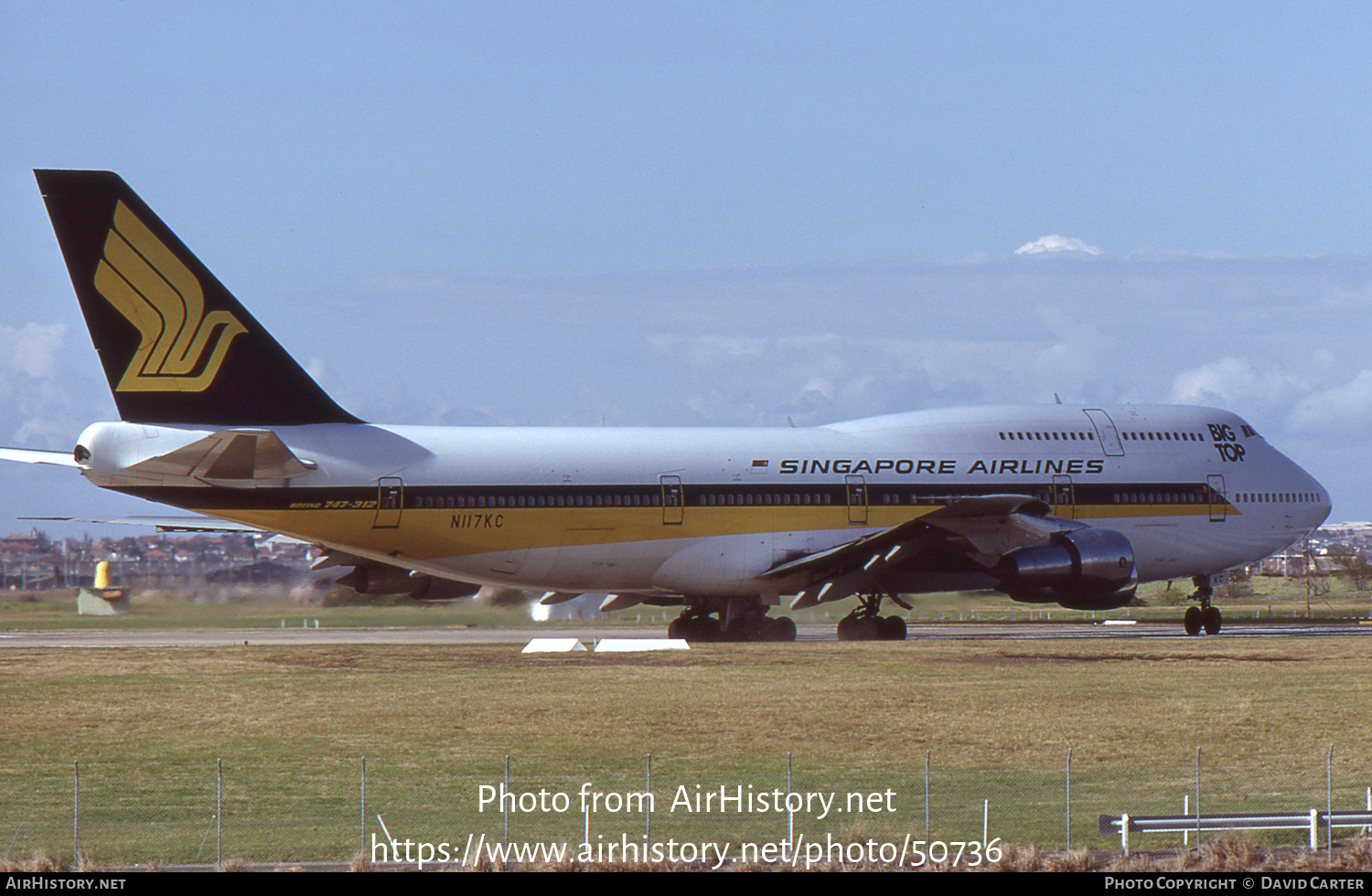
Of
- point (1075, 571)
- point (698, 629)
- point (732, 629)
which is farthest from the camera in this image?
point (698, 629)

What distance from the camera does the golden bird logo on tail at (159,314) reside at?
1256 inches

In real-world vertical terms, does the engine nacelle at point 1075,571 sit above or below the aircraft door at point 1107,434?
below

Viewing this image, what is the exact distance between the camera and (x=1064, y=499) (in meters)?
41.4

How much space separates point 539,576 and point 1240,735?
53.4 ft

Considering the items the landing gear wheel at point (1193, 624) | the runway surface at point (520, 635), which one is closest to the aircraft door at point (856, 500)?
the runway surface at point (520, 635)

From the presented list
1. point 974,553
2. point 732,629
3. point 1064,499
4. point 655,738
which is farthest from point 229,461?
point 1064,499

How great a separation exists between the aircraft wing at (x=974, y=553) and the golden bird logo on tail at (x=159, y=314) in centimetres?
1398

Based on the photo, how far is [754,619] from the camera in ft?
136

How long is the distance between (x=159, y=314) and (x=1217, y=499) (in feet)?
89.7

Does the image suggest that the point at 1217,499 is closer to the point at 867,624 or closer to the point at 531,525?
the point at 867,624

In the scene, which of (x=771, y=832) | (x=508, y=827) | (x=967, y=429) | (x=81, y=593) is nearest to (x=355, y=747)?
(x=508, y=827)

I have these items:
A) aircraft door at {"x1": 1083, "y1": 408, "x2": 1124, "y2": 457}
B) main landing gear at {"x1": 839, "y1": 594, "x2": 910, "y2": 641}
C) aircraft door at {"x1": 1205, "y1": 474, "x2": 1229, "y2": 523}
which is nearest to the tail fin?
main landing gear at {"x1": 839, "y1": 594, "x2": 910, "y2": 641}

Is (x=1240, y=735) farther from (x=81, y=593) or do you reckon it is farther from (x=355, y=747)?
(x=81, y=593)

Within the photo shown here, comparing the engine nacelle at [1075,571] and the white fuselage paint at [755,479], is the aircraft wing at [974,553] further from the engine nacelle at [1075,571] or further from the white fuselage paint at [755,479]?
the white fuselage paint at [755,479]
